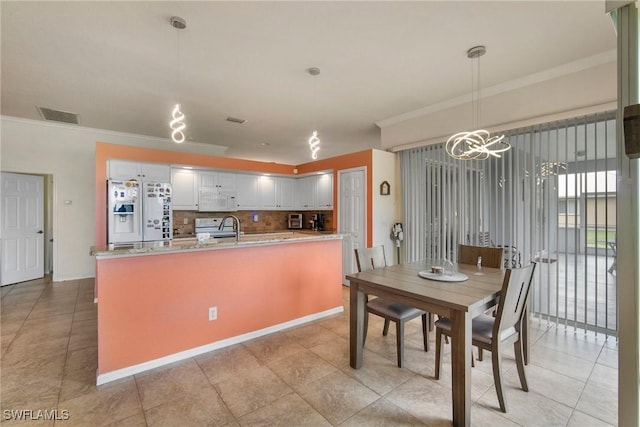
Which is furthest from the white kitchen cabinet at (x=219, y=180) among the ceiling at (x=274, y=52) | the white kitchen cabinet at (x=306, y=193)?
the white kitchen cabinet at (x=306, y=193)

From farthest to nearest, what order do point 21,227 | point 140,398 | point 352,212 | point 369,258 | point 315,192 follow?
point 315,192 → point 21,227 → point 352,212 → point 369,258 → point 140,398

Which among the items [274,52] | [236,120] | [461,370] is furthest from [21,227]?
[461,370]

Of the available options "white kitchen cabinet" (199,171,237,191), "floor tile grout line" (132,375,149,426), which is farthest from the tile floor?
"white kitchen cabinet" (199,171,237,191)

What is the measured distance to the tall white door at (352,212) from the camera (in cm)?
477

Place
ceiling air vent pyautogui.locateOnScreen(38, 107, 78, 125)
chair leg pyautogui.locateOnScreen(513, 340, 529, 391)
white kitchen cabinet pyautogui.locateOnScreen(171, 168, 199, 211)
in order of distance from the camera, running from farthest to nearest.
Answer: white kitchen cabinet pyautogui.locateOnScreen(171, 168, 199, 211), ceiling air vent pyautogui.locateOnScreen(38, 107, 78, 125), chair leg pyautogui.locateOnScreen(513, 340, 529, 391)

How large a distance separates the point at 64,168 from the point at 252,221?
3574 millimetres

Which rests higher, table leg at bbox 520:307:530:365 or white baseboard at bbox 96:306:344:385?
table leg at bbox 520:307:530:365

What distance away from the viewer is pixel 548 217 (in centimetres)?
322

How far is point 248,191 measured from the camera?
6086 millimetres

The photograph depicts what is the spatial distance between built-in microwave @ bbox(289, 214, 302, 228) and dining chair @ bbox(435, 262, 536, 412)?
→ 5161 millimetres

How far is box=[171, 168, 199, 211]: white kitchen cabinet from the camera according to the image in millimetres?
5238

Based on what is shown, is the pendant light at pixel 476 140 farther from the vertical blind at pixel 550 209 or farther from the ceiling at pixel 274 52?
the vertical blind at pixel 550 209

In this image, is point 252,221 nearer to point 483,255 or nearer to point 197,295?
point 197,295

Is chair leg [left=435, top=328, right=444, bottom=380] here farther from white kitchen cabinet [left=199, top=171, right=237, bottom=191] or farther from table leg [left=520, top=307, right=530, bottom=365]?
white kitchen cabinet [left=199, top=171, right=237, bottom=191]
